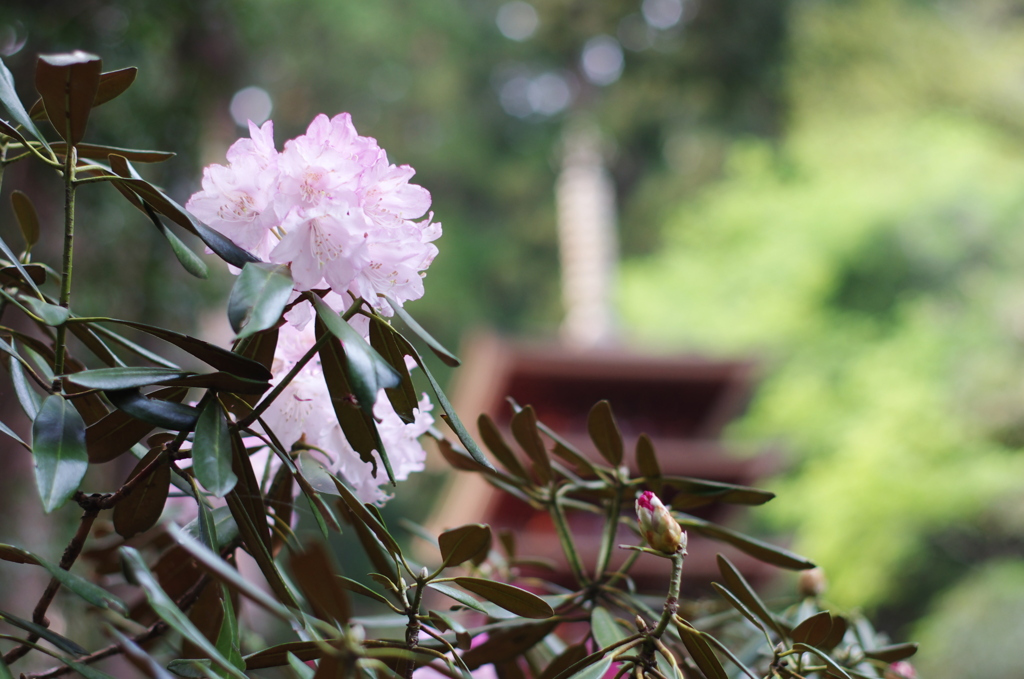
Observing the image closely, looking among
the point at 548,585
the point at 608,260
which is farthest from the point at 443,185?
the point at 548,585

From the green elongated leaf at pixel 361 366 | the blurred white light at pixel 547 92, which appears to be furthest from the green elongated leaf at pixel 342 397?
the blurred white light at pixel 547 92

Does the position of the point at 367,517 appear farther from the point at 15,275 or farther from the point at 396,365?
the point at 15,275

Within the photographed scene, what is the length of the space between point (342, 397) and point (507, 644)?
0.14 m

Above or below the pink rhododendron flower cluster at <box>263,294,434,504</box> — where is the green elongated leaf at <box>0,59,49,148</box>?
above

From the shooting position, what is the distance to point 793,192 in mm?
6109

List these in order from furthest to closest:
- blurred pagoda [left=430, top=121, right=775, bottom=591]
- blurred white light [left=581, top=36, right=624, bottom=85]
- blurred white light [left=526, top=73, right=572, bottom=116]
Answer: blurred white light [left=526, top=73, right=572, bottom=116], blurred white light [left=581, top=36, right=624, bottom=85], blurred pagoda [left=430, top=121, right=775, bottom=591]

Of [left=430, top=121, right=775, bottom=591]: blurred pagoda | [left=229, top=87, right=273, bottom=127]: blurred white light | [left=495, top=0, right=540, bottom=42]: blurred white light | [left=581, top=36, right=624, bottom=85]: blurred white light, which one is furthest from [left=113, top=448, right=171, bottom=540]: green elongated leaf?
[left=495, top=0, right=540, bottom=42]: blurred white light

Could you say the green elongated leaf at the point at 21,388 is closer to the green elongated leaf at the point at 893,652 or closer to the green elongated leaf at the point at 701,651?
the green elongated leaf at the point at 701,651

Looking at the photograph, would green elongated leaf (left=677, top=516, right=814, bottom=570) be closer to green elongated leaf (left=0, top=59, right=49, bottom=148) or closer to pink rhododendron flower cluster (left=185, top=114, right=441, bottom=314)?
pink rhododendron flower cluster (left=185, top=114, right=441, bottom=314)

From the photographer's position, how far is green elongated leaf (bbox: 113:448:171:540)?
288mm

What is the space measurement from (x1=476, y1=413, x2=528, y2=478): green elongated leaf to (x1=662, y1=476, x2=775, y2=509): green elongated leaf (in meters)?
0.07

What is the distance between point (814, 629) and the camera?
309mm

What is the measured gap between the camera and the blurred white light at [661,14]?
21.3 feet

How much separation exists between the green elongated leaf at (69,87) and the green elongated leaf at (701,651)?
257mm
